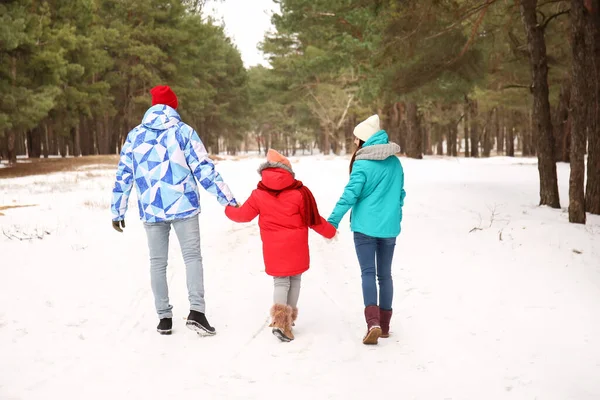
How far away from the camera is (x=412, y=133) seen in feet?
100

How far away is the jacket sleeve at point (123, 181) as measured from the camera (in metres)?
4.55

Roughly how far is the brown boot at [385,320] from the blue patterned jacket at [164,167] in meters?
1.94

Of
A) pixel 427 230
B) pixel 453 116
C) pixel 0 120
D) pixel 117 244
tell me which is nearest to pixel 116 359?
pixel 117 244

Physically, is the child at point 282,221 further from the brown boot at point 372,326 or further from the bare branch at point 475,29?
the bare branch at point 475,29

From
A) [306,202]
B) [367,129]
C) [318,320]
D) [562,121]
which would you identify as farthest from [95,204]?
[562,121]

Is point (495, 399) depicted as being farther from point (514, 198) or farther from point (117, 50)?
point (117, 50)

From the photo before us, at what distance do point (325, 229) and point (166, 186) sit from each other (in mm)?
1475

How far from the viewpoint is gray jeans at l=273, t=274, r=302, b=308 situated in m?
4.52

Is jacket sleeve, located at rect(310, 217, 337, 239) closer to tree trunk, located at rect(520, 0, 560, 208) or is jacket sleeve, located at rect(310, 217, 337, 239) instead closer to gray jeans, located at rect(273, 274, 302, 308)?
gray jeans, located at rect(273, 274, 302, 308)

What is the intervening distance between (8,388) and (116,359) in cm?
80

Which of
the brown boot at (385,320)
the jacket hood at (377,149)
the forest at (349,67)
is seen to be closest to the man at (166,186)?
the jacket hood at (377,149)

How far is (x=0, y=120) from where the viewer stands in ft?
59.7

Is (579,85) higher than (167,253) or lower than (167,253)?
higher

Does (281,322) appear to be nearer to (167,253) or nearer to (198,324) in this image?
(198,324)
